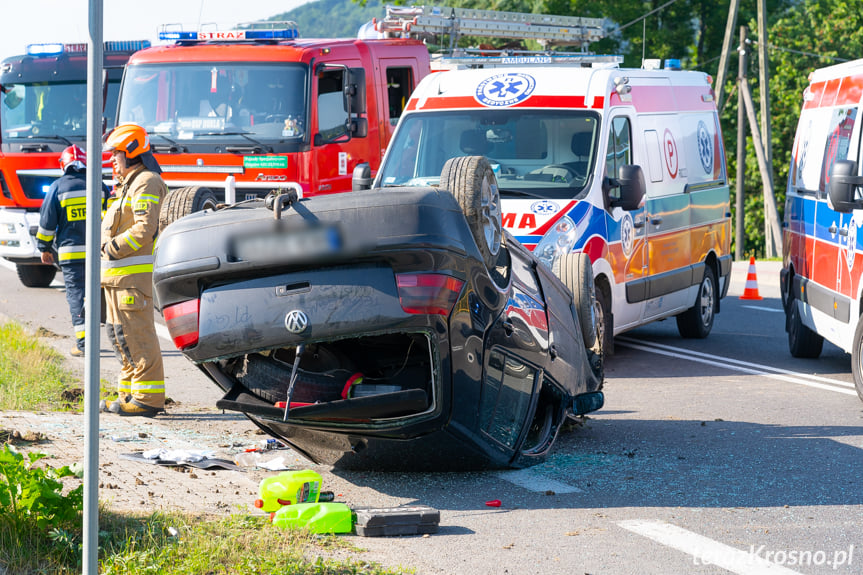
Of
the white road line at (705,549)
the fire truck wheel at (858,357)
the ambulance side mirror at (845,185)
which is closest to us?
the white road line at (705,549)

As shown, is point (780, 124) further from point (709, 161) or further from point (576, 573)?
point (576, 573)

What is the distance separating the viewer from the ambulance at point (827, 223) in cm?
838

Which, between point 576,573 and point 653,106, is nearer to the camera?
point 576,573

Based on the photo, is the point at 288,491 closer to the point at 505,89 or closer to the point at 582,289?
the point at 582,289

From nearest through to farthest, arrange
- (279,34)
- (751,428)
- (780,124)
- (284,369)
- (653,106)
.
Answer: (284,369) → (751,428) → (653,106) → (279,34) → (780,124)

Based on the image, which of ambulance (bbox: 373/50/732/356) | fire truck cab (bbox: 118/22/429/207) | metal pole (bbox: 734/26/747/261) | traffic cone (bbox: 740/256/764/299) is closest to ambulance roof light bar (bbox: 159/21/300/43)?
fire truck cab (bbox: 118/22/429/207)

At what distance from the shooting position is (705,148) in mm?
12320

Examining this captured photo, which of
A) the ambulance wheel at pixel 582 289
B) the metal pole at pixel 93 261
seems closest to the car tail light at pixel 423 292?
the metal pole at pixel 93 261

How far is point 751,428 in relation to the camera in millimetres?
7543

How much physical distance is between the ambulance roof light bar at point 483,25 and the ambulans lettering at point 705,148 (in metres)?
3.93

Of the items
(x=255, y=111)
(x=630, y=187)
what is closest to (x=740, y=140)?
(x=255, y=111)

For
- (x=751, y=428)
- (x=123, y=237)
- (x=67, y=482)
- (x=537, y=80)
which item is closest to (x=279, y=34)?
(x=537, y=80)

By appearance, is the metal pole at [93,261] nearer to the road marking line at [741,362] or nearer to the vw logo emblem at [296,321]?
the vw logo emblem at [296,321]

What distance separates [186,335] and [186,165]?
8.37 meters
